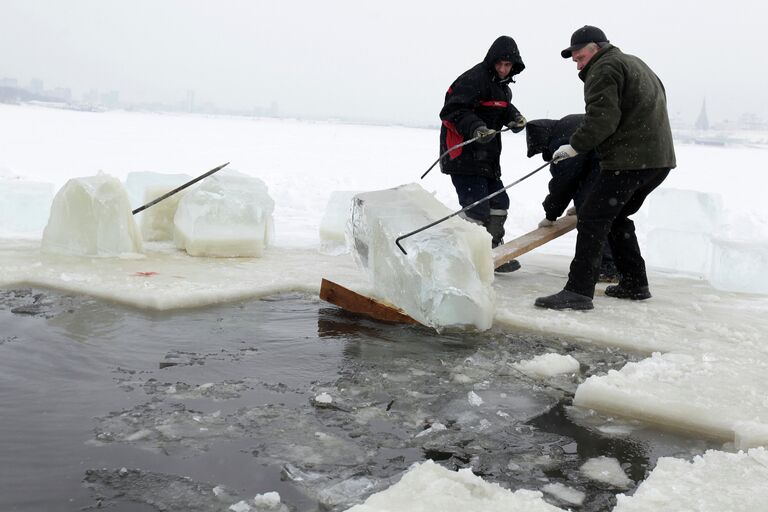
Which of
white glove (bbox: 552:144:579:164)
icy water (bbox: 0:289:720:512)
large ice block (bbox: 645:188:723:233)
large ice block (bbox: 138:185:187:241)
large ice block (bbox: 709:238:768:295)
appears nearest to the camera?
icy water (bbox: 0:289:720:512)

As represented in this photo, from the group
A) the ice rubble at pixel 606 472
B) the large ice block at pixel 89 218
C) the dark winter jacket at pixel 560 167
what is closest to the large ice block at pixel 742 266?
the dark winter jacket at pixel 560 167

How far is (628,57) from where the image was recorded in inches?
198

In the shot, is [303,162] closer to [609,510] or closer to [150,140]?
[150,140]

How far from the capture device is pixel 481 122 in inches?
238

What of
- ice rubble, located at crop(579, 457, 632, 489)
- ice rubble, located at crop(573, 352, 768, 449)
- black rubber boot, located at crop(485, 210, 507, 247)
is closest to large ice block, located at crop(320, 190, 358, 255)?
black rubber boot, located at crop(485, 210, 507, 247)

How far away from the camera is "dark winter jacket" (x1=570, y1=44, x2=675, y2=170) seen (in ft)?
16.1

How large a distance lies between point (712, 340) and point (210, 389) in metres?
2.94

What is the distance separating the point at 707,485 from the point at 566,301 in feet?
8.77

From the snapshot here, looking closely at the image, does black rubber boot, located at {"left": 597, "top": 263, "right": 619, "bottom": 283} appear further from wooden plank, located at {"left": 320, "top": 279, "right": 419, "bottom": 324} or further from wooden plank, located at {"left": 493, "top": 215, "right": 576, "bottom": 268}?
wooden plank, located at {"left": 320, "top": 279, "right": 419, "bottom": 324}

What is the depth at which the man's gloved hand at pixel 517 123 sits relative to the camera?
6.27 m

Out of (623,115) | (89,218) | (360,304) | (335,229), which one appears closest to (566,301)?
(623,115)

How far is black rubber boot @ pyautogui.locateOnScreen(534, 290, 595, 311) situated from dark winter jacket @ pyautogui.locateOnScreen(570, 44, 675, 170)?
0.88 metres

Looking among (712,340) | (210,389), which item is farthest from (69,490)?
(712,340)

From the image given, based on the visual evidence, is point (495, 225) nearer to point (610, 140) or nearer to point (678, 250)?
point (610, 140)
